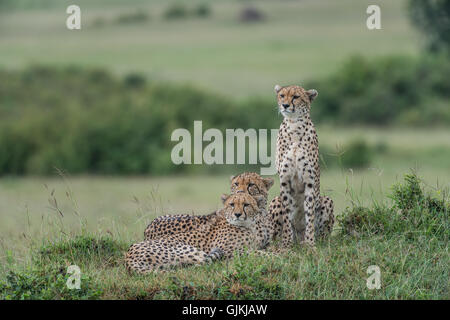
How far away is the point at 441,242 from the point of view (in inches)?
261

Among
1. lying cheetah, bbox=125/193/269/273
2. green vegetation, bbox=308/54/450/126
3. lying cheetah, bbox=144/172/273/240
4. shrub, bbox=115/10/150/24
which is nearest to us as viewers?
lying cheetah, bbox=125/193/269/273

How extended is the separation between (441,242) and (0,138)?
18.0 m

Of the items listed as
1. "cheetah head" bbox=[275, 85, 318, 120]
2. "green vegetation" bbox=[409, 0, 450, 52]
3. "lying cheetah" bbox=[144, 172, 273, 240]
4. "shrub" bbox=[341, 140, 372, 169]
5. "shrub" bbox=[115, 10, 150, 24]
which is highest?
"shrub" bbox=[115, 10, 150, 24]

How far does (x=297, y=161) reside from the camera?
667cm

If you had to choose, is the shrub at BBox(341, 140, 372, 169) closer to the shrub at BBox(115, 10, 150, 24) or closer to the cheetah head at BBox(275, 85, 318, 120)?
the cheetah head at BBox(275, 85, 318, 120)

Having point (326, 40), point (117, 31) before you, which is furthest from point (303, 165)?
point (117, 31)

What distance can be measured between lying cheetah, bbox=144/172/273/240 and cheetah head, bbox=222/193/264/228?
183 mm

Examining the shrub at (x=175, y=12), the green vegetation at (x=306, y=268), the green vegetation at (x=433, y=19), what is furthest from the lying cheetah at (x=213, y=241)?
the shrub at (x=175, y=12)

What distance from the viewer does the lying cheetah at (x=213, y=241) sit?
641cm

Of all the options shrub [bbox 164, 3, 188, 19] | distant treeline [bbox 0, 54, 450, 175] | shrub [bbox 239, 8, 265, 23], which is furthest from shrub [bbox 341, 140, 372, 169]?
shrub [bbox 164, 3, 188, 19]

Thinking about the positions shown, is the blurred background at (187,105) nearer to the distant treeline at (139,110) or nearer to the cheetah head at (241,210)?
the distant treeline at (139,110)

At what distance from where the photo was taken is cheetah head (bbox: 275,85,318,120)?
6.49 m

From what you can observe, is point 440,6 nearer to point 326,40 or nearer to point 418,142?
point 418,142

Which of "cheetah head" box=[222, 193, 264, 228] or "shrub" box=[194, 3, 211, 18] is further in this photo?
"shrub" box=[194, 3, 211, 18]
